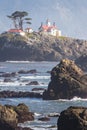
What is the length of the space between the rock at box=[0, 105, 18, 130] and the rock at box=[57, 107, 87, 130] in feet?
19.9

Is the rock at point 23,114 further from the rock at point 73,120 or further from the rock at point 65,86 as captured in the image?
the rock at point 65,86

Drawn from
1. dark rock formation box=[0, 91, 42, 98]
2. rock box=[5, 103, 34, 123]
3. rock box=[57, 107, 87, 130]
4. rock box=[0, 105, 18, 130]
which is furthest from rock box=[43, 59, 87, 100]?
rock box=[57, 107, 87, 130]

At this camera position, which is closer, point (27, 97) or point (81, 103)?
point (81, 103)

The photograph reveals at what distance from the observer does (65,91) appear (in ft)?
259

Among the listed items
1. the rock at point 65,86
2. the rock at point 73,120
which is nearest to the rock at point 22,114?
the rock at point 73,120

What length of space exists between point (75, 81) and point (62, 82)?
1.73 metres

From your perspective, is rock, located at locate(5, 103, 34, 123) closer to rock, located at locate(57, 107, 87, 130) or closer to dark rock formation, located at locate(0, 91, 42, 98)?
rock, located at locate(57, 107, 87, 130)

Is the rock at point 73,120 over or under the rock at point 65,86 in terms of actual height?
over

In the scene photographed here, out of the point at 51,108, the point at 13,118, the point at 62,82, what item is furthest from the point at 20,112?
the point at 62,82

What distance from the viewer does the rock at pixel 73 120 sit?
4453 centimetres

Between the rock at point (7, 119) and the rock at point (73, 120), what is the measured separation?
6076mm

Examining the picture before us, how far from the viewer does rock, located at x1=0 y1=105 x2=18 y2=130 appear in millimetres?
50406

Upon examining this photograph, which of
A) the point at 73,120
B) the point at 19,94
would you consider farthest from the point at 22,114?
the point at 19,94

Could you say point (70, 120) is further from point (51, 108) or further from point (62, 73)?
point (62, 73)
